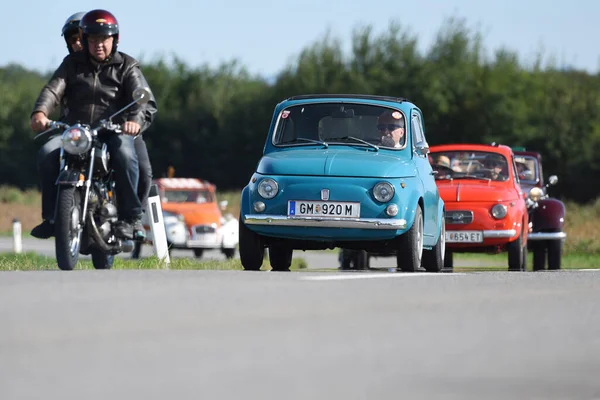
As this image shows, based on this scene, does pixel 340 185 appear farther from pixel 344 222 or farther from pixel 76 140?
pixel 76 140

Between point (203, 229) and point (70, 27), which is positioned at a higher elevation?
point (70, 27)

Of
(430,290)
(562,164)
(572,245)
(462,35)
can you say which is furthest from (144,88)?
(462,35)

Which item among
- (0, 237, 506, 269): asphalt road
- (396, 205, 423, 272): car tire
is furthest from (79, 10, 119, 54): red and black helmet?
(0, 237, 506, 269): asphalt road

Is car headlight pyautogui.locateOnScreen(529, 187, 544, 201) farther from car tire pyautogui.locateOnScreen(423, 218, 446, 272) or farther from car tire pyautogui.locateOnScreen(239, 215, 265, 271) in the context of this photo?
car tire pyautogui.locateOnScreen(239, 215, 265, 271)

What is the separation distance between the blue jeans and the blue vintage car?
1119mm

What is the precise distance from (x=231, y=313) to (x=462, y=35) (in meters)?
72.5

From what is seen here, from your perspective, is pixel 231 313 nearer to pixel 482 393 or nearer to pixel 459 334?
pixel 459 334

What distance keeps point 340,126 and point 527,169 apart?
8.71 meters

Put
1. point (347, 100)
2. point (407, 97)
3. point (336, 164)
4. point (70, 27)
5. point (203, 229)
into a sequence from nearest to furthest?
point (336, 164)
point (70, 27)
point (347, 100)
point (203, 229)
point (407, 97)

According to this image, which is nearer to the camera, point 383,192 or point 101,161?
point 101,161

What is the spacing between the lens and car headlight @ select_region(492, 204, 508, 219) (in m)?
18.0

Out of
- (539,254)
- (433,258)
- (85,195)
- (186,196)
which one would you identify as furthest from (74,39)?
(186,196)

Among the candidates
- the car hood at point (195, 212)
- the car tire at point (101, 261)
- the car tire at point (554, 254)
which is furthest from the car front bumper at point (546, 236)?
the car hood at point (195, 212)

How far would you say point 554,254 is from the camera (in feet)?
66.9
